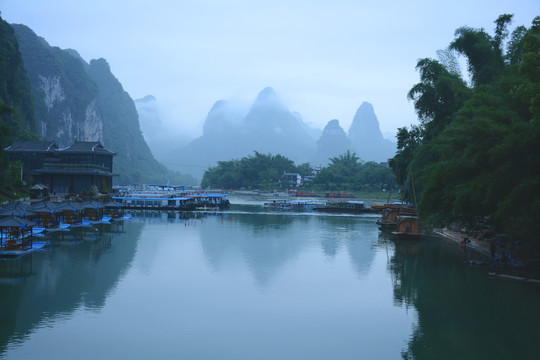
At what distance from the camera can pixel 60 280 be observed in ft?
66.5

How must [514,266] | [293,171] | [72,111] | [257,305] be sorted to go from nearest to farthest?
[257,305] → [514,266] → [293,171] → [72,111]

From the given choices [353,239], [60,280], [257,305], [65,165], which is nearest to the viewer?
[257,305]

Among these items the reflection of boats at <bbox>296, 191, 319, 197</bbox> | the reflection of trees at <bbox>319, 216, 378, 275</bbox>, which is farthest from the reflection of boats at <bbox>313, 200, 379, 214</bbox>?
the reflection of boats at <bbox>296, 191, 319, 197</bbox>

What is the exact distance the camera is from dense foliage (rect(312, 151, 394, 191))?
10462cm

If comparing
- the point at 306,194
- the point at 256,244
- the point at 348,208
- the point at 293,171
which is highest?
the point at 293,171

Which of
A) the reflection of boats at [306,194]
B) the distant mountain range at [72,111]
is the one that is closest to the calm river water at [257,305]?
the distant mountain range at [72,111]

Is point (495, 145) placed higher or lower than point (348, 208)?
higher

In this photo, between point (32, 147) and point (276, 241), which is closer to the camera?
point (276, 241)

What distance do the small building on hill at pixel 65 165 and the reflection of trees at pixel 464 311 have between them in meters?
41.8

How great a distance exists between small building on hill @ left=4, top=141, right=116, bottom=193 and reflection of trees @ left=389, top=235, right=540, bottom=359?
41.8 meters

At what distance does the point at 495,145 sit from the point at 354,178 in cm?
9057

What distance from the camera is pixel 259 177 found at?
120m

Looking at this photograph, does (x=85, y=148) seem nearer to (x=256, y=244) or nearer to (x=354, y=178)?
(x=256, y=244)

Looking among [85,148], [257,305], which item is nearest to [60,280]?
[257,305]
